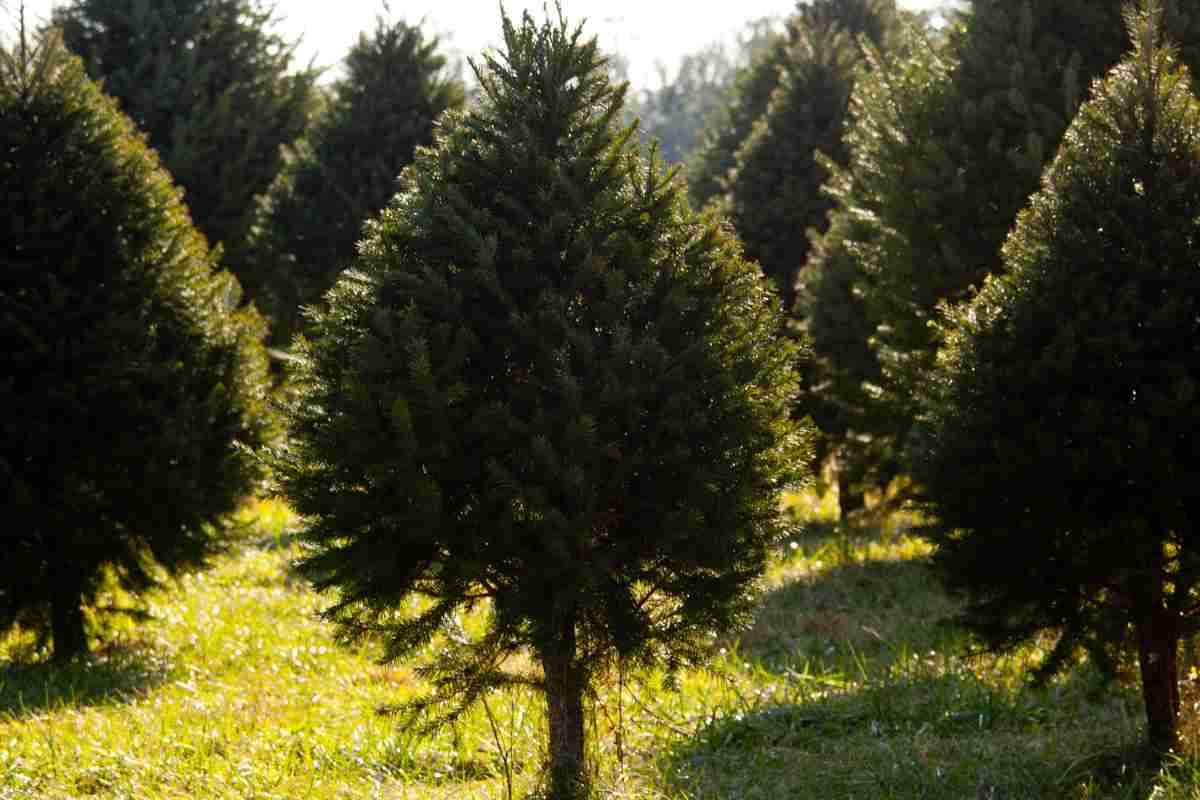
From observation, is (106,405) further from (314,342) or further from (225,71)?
(225,71)

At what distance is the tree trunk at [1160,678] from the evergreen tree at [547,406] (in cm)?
183

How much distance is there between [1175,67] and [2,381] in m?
8.50

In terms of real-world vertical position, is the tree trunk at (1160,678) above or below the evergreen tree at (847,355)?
below

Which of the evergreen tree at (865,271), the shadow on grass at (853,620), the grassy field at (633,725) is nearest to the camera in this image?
the grassy field at (633,725)

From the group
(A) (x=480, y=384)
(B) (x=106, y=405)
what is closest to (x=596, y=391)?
(A) (x=480, y=384)

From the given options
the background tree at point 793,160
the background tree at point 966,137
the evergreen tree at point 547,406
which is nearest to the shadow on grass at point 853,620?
the background tree at point 966,137

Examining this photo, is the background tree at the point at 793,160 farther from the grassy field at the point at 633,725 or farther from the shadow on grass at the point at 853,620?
the grassy field at the point at 633,725

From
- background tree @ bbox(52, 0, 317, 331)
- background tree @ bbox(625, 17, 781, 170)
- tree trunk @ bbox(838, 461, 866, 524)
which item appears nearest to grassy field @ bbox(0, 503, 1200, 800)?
tree trunk @ bbox(838, 461, 866, 524)

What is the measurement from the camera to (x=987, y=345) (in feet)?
18.4

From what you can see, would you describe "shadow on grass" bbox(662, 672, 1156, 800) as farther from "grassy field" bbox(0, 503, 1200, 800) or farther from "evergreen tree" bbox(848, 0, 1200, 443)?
"evergreen tree" bbox(848, 0, 1200, 443)

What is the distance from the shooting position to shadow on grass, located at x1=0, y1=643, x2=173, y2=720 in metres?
7.77

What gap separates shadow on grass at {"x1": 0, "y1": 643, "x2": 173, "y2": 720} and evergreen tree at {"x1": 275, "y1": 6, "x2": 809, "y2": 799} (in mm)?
3282

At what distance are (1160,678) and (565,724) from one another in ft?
9.26

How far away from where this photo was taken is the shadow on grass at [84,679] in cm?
777
